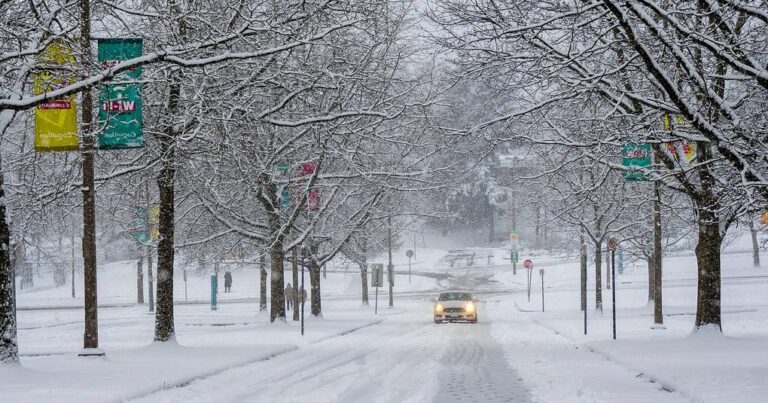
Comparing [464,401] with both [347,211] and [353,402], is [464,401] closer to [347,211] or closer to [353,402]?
[353,402]

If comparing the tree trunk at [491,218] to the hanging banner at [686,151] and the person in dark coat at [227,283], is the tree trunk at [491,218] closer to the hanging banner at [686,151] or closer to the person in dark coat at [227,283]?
the person in dark coat at [227,283]

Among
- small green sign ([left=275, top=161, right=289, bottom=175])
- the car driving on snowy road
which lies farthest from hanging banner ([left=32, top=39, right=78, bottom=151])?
the car driving on snowy road

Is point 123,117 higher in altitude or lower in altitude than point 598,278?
higher

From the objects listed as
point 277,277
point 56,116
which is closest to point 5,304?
point 56,116

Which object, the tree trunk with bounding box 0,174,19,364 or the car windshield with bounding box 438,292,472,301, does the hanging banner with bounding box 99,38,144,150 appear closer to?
the tree trunk with bounding box 0,174,19,364

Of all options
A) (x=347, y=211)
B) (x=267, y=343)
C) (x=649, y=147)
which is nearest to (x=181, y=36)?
(x=267, y=343)

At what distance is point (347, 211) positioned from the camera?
38219 millimetres

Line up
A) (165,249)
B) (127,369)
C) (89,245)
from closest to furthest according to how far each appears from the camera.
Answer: (127,369)
(89,245)
(165,249)

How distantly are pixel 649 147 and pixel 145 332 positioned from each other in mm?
19330

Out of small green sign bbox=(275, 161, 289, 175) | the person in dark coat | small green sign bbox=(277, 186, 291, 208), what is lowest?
the person in dark coat

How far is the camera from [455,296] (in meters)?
38.4

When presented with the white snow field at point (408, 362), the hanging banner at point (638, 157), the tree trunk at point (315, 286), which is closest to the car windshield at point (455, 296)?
the white snow field at point (408, 362)

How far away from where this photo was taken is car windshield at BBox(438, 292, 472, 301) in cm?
3784

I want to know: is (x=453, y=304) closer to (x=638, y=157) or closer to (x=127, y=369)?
(x=638, y=157)
